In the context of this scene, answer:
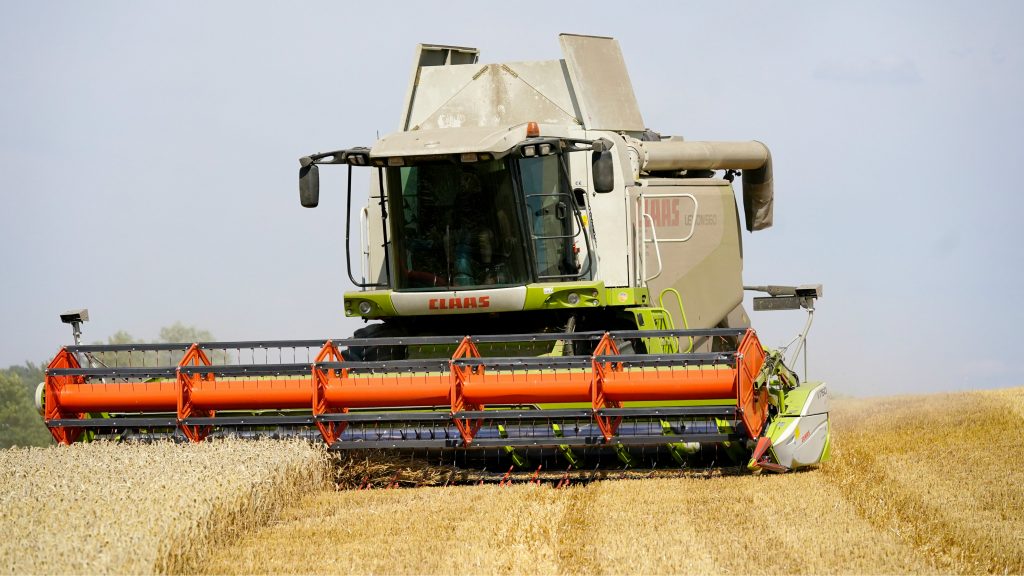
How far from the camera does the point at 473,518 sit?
6055 millimetres

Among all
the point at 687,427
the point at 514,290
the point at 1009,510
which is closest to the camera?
the point at 1009,510

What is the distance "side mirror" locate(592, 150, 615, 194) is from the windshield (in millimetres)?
714

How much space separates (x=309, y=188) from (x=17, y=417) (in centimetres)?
3083

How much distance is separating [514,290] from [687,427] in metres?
1.54

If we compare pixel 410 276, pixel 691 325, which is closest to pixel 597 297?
pixel 410 276

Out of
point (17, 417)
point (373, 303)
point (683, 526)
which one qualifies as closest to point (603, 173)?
point (373, 303)

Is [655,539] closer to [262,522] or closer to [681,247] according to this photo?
[262,522]

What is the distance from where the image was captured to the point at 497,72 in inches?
379

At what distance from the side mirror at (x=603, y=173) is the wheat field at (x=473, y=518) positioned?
72.4 inches

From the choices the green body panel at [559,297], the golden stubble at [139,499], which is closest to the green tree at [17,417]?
the green body panel at [559,297]

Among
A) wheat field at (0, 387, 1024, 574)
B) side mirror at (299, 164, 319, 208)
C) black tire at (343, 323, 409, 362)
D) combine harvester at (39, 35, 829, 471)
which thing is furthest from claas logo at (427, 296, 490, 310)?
wheat field at (0, 387, 1024, 574)

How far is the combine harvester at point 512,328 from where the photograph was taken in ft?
24.0

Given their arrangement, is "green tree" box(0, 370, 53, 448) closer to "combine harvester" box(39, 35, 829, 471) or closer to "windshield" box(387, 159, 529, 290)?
"combine harvester" box(39, 35, 829, 471)

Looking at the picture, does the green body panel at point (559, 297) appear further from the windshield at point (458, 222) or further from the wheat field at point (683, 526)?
the wheat field at point (683, 526)
